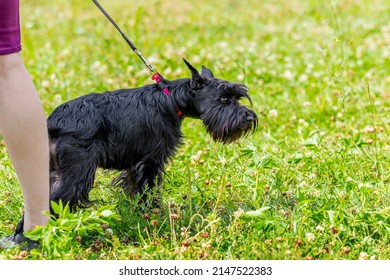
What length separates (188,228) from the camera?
12.3ft

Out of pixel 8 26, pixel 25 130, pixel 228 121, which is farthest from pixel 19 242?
pixel 228 121

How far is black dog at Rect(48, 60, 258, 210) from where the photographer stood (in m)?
3.89

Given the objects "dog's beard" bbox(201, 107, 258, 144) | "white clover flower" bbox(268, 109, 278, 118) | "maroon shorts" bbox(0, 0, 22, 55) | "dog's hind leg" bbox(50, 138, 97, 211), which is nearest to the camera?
"maroon shorts" bbox(0, 0, 22, 55)

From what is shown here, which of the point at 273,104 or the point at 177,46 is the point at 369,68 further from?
the point at 177,46

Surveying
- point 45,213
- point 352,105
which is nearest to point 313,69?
point 352,105

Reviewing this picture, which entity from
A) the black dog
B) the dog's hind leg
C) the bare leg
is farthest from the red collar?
the bare leg

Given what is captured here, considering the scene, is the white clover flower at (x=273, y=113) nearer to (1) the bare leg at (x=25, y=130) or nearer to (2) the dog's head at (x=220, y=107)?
(2) the dog's head at (x=220, y=107)

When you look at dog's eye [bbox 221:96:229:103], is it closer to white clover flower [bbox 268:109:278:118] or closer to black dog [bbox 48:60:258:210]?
black dog [bbox 48:60:258:210]

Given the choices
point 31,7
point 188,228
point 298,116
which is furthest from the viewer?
point 31,7

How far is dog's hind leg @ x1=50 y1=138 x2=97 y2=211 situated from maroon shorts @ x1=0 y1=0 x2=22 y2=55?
24.8 inches

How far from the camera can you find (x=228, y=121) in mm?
4129

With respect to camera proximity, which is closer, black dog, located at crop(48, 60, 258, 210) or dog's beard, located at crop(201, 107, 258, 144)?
black dog, located at crop(48, 60, 258, 210)

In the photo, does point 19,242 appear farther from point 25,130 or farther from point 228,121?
point 228,121
